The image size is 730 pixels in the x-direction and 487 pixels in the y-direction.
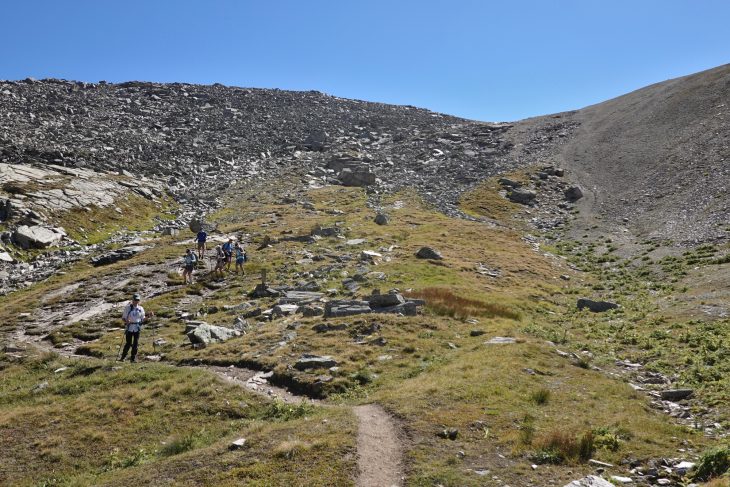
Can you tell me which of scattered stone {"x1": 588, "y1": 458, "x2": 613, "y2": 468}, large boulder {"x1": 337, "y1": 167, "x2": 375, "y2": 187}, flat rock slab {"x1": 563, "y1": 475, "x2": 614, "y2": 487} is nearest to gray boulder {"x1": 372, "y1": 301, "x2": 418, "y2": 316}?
scattered stone {"x1": 588, "y1": 458, "x2": 613, "y2": 468}

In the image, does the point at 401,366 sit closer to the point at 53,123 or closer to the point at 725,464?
the point at 725,464

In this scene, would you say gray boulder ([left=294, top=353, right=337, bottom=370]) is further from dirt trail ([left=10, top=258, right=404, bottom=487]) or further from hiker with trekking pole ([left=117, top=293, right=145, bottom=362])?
hiker with trekking pole ([left=117, top=293, right=145, bottom=362])

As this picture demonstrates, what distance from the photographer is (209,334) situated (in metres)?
27.1

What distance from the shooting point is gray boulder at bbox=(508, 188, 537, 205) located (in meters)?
76.5

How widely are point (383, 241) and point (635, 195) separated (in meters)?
38.6

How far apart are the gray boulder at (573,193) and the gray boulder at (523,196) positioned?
4524mm

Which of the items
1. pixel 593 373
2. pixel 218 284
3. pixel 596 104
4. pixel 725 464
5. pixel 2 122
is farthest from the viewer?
pixel 596 104

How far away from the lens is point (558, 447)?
13883mm

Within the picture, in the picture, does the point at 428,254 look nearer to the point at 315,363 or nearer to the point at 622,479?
the point at 315,363

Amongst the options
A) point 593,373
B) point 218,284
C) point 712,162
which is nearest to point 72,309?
point 218,284

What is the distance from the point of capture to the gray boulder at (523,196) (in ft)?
251

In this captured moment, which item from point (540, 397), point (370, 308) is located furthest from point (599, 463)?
point (370, 308)

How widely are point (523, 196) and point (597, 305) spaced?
44717mm

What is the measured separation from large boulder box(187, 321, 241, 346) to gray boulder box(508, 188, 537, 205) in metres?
57.9
